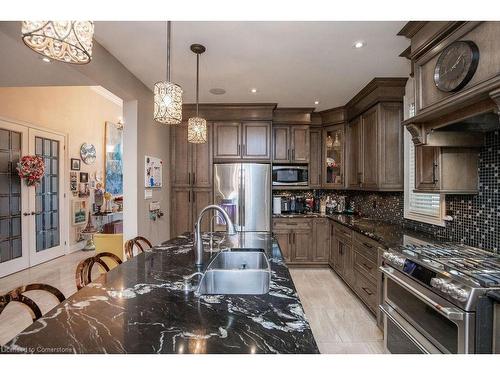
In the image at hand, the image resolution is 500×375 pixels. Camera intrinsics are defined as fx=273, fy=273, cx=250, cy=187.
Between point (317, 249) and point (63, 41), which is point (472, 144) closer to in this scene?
point (63, 41)

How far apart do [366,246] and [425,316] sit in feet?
4.18

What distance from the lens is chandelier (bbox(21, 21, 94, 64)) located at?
0.93 m

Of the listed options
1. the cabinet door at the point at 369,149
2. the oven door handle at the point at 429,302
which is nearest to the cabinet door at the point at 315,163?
the cabinet door at the point at 369,149

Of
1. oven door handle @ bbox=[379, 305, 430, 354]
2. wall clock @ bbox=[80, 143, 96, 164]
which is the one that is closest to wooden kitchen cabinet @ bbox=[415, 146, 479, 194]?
oven door handle @ bbox=[379, 305, 430, 354]

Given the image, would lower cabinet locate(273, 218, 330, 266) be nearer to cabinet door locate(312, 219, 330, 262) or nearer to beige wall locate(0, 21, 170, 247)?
cabinet door locate(312, 219, 330, 262)

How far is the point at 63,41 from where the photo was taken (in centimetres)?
97

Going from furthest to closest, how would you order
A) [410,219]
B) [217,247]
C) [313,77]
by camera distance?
[313,77], [410,219], [217,247]

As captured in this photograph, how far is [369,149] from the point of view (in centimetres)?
359

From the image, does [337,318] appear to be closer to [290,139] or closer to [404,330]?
[404,330]

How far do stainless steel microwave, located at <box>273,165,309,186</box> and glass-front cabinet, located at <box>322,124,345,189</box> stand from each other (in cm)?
39

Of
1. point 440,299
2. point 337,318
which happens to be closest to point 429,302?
point 440,299
